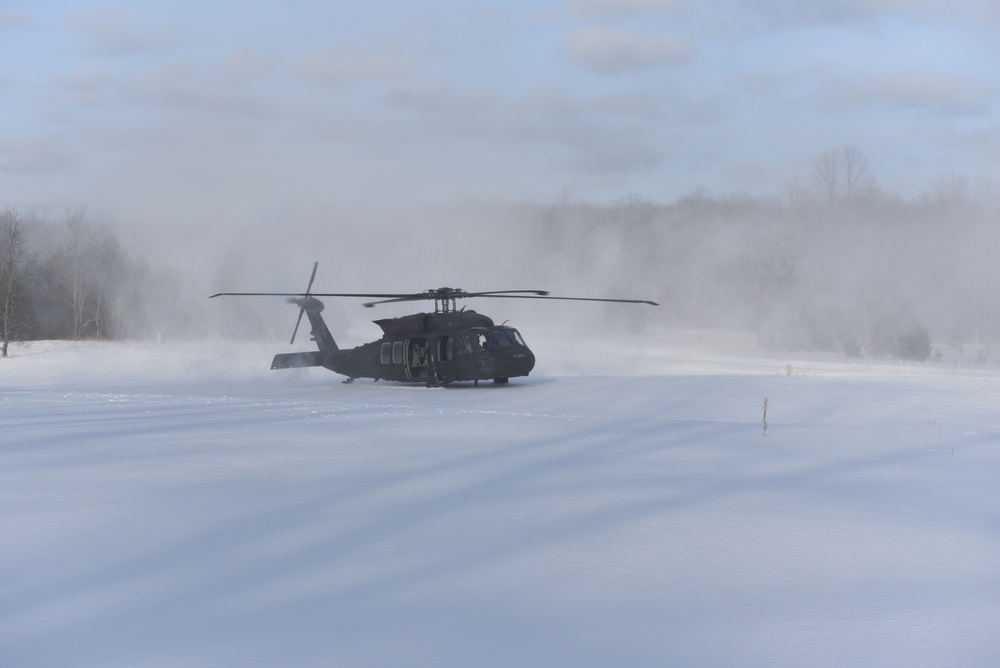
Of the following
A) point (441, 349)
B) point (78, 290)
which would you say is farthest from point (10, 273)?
point (441, 349)

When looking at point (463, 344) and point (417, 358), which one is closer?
point (463, 344)

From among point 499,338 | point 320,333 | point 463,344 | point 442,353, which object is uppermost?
point 320,333

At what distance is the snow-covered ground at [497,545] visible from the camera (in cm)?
410

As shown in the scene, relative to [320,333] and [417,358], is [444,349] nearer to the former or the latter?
[417,358]

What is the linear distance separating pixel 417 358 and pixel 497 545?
16.6 meters

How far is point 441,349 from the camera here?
856 inches

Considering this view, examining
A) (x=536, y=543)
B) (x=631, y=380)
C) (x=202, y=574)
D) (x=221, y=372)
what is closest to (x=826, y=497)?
(x=536, y=543)

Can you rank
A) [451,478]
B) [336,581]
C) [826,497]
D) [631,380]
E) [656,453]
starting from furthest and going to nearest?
[631,380] < [656,453] < [451,478] < [826,497] < [336,581]

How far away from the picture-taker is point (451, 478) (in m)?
8.27

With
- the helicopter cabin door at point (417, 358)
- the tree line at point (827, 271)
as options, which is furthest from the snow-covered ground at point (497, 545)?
the tree line at point (827, 271)

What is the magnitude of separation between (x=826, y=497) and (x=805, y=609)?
10.3ft

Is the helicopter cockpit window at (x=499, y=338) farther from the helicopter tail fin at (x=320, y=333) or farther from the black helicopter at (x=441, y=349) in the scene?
the helicopter tail fin at (x=320, y=333)

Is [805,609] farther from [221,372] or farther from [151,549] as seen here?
[221,372]

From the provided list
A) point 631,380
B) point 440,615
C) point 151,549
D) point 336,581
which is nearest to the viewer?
point 440,615
